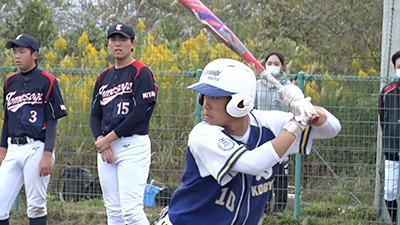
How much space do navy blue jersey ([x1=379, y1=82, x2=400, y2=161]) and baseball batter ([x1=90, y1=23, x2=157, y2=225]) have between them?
109 inches

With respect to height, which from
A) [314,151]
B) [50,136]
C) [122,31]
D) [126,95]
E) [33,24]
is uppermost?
[33,24]

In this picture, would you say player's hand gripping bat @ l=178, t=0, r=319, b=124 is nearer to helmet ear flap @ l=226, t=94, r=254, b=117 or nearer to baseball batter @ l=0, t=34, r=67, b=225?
helmet ear flap @ l=226, t=94, r=254, b=117

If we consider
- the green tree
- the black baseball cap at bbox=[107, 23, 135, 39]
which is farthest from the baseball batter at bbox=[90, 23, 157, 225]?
the green tree

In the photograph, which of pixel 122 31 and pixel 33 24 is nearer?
pixel 122 31

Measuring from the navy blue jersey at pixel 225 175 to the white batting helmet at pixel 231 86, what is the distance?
6.1 inches

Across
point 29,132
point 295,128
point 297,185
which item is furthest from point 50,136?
point 295,128

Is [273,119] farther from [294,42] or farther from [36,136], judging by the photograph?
[294,42]

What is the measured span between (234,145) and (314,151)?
4438 millimetres

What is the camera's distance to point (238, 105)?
3604mm

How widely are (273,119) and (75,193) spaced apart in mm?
4853

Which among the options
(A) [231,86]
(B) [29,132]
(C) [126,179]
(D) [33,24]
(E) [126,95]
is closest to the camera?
(A) [231,86]

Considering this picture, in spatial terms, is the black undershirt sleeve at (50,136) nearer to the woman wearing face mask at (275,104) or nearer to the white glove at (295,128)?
the woman wearing face mask at (275,104)

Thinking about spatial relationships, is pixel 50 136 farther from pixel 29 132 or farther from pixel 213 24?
pixel 213 24

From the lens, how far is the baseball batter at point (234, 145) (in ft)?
11.4
